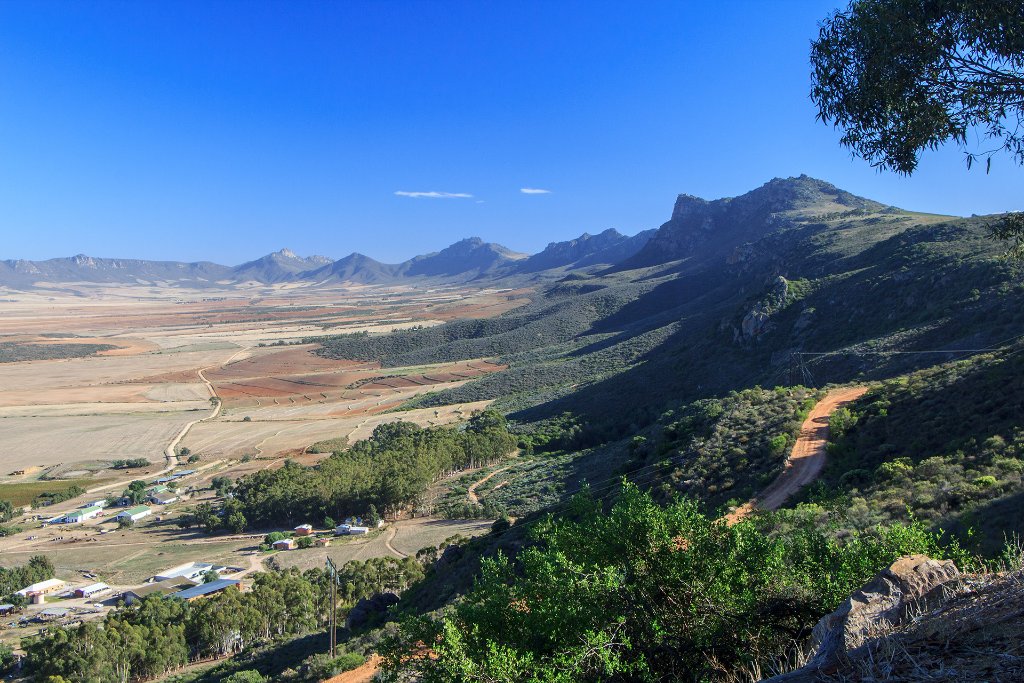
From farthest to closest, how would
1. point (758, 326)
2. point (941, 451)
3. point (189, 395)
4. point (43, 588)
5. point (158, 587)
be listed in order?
point (189, 395), point (758, 326), point (43, 588), point (158, 587), point (941, 451)

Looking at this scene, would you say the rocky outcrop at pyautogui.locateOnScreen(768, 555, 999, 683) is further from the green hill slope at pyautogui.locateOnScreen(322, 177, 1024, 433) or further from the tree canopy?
the green hill slope at pyautogui.locateOnScreen(322, 177, 1024, 433)

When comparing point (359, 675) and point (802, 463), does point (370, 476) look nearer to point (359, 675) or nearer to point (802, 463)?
point (359, 675)

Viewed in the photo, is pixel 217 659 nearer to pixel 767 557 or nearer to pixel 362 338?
pixel 767 557

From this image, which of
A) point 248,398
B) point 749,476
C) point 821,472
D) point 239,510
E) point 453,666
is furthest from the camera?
point 248,398

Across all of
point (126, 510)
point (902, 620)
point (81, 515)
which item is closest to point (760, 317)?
point (902, 620)

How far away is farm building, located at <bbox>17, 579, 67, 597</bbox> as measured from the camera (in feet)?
101

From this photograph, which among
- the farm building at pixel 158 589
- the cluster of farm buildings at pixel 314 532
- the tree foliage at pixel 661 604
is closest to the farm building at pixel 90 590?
the farm building at pixel 158 589

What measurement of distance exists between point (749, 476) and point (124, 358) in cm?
13329

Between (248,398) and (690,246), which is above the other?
(690,246)

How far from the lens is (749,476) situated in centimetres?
1831

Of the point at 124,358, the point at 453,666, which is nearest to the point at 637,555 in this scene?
the point at 453,666

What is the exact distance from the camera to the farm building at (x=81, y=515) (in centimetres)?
4316

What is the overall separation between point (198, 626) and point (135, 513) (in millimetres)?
22012

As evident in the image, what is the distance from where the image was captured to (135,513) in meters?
43.0
